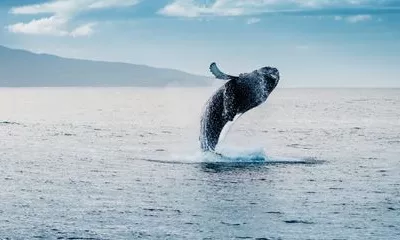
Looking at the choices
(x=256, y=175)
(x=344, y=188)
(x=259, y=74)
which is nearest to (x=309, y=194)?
(x=344, y=188)

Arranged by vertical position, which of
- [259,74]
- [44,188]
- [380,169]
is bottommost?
[380,169]

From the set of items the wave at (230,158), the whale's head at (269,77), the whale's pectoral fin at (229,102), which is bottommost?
the wave at (230,158)

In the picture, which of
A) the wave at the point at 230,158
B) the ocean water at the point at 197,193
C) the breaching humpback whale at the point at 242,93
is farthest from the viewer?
the wave at the point at 230,158

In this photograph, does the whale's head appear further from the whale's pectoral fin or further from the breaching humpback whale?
the whale's pectoral fin

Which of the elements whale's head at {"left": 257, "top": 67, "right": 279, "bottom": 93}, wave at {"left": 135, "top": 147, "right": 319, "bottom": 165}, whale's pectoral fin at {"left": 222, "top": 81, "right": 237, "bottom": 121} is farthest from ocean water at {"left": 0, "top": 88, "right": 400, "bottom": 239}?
whale's head at {"left": 257, "top": 67, "right": 279, "bottom": 93}

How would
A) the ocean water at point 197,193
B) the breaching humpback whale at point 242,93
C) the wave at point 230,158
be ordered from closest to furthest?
the ocean water at point 197,193 → the breaching humpback whale at point 242,93 → the wave at point 230,158

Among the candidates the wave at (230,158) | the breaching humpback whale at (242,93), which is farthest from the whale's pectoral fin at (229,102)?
the wave at (230,158)

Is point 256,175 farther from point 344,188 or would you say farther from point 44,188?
point 44,188

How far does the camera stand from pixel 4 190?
26.1 meters

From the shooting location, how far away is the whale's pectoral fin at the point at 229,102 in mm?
30594

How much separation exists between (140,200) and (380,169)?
13.1 m

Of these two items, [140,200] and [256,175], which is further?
[256,175]

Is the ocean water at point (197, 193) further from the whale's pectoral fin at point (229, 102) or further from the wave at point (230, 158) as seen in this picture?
the whale's pectoral fin at point (229, 102)

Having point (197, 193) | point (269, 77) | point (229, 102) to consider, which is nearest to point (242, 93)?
point (229, 102)
